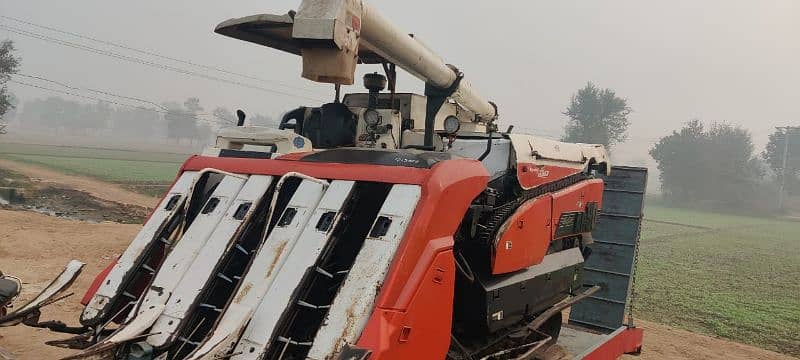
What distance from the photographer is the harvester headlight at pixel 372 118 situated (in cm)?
540

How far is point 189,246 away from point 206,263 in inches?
9.0

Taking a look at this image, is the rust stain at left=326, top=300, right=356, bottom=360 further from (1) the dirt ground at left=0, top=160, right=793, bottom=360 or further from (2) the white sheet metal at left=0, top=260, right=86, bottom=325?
(1) the dirt ground at left=0, top=160, right=793, bottom=360

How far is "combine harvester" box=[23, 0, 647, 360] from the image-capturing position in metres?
2.88

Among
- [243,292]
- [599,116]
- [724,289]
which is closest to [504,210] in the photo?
[243,292]

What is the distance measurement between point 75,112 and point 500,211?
700ft

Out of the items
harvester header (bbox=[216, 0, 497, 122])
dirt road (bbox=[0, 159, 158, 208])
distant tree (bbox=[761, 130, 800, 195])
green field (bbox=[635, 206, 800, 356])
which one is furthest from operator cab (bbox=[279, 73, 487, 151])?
distant tree (bbox=[761, 130, 800, 195])

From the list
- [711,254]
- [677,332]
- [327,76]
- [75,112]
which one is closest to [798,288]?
[711,254]

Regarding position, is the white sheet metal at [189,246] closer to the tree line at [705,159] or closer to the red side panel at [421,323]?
the red side panel at [421,323]

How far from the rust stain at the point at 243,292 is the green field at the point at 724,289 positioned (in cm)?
978

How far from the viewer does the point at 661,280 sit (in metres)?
16.8

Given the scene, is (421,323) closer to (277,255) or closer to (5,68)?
(277,255)

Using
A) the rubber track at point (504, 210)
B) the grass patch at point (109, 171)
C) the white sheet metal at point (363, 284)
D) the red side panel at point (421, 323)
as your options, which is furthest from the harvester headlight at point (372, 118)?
the grass patch at point (109, 171)

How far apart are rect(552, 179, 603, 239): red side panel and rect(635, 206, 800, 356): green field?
6.80 m

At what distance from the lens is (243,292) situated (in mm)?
3066
